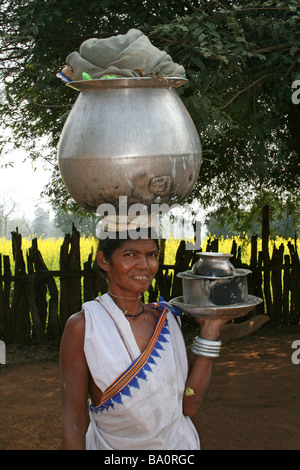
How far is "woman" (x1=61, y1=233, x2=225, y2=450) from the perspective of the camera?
199cm

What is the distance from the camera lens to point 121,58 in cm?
174

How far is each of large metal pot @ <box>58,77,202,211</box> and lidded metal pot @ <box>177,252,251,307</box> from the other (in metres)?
0.27

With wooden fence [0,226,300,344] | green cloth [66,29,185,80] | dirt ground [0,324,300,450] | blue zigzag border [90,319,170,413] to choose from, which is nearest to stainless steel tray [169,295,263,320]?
blue zigzag border [90,319,170,413]

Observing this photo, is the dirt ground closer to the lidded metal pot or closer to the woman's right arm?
the woman's right arm

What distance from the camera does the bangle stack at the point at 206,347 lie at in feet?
6.62

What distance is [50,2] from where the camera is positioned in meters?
4.45

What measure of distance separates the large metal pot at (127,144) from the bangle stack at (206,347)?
0.57 metres

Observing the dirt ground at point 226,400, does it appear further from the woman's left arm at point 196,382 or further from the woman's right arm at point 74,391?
the woman's right arm at point 74,391

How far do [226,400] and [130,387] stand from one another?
326 cm

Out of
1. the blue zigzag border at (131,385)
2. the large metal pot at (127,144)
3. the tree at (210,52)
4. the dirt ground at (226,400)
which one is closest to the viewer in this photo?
the large metal pot at (127,144)

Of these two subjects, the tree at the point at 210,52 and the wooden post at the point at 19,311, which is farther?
the wooden post at the point at 19,311

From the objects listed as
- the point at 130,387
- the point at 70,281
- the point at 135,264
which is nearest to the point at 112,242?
the point at 135,264

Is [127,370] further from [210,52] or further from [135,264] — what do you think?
[210,52]

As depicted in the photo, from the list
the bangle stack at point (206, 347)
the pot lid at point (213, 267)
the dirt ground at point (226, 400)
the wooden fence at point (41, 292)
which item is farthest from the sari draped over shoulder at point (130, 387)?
the wooden fence at point (41, 292)
